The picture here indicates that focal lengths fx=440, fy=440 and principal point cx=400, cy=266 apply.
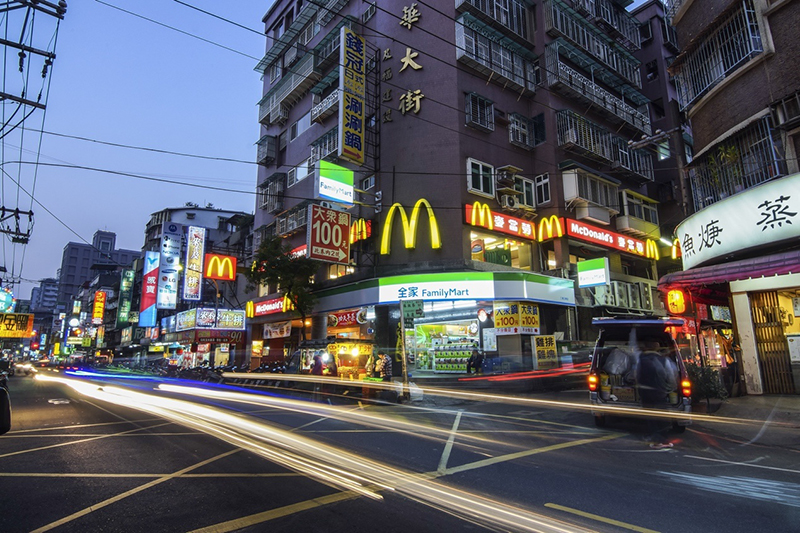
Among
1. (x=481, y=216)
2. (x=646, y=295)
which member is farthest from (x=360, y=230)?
(x=646, y=295)

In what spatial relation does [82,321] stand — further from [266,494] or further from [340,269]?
[266,494]

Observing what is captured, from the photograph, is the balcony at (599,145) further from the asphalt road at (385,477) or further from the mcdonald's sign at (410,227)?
the asphalt road at (385,477)

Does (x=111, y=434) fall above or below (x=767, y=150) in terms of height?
below

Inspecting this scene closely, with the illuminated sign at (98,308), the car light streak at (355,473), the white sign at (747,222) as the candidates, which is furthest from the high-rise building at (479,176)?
the illuminated sign at (98,308)

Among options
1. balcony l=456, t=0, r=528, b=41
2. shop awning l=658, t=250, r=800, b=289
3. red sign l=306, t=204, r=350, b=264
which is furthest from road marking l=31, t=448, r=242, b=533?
Answer: balcony l=456, t=0, r=528, b=41

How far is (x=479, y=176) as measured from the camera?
897 inches

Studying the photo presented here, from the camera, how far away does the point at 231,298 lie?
40438 millimetres

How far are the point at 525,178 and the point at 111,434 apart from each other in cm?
2224

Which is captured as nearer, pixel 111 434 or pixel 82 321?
pixel 111 434

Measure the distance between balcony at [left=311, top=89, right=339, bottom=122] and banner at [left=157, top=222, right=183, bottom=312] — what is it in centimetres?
1950

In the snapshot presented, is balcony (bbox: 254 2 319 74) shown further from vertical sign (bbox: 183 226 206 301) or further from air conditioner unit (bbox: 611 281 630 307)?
air conditioner unit (bbox: 611 281 630 307)

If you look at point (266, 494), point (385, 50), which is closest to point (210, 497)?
point (266, 494)

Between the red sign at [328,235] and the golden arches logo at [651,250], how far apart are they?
20.5m

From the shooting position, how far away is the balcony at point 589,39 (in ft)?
86.6
